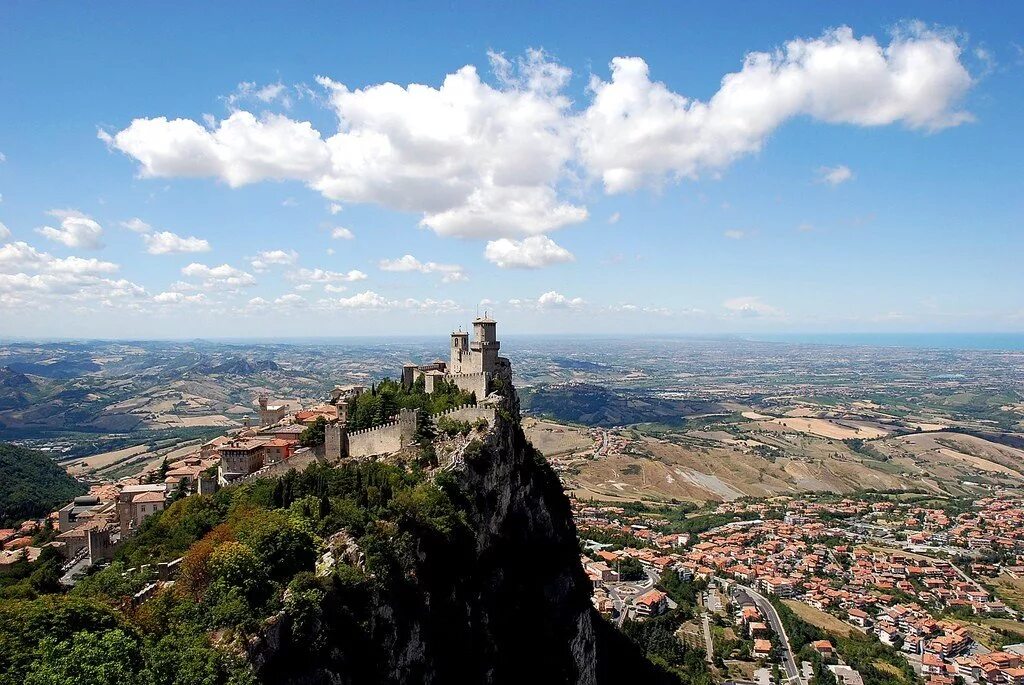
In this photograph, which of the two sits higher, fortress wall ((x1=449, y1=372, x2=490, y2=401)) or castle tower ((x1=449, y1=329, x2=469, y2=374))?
castle tower ((x1=449, y1=329, x2=469, y2=374))

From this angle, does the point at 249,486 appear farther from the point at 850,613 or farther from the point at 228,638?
the point at 850,613

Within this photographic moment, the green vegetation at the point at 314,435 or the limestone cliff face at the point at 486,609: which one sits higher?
the green vegetation at the point at 314,435

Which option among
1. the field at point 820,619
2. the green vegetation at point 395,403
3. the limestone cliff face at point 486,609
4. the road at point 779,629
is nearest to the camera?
the limestone cliff face at point 486,609

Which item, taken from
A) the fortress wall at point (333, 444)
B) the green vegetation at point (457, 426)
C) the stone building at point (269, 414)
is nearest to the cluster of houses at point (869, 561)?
the green vegetation at point (457, 426)

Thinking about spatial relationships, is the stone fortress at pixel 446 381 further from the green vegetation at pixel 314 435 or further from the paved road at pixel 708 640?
the paved road at pixel 708 640

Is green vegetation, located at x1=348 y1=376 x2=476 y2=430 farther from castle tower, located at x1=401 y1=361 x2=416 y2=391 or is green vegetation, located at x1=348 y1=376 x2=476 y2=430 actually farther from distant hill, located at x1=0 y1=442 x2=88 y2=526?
distant hill, located at x1=0 y1=442 x2=88 y2=526

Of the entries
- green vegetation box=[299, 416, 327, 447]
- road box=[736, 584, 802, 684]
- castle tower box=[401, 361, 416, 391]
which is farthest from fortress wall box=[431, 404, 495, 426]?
road box=[736, 584, 802, 684]

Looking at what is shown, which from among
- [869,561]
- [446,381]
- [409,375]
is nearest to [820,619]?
[869,561]
